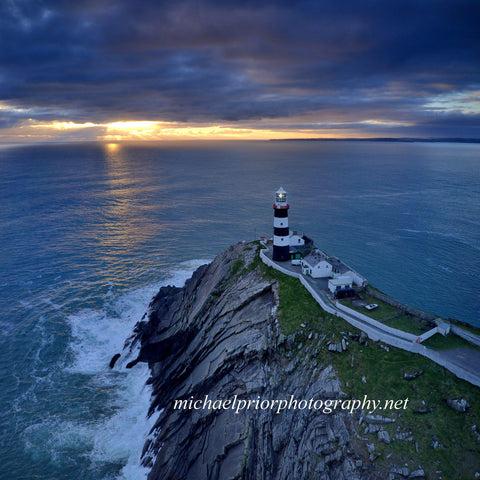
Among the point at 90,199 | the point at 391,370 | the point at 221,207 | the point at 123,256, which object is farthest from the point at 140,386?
the point at 90,199

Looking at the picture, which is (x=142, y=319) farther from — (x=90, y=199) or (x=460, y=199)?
(x=460, y=199)

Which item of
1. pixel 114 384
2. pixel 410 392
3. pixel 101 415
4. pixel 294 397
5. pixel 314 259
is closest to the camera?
pixel 410 392

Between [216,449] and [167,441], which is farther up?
[216,449]

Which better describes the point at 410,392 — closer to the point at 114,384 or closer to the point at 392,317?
the point at 392,317

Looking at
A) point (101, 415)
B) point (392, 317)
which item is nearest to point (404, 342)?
point (392, 317)

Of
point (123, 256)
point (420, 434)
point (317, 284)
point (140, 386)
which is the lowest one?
point (140, 386)

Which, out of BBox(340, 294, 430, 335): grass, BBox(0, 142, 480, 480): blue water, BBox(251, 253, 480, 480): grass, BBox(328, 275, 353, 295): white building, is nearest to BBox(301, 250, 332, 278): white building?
BBox(328, 275, 353, 295): white building

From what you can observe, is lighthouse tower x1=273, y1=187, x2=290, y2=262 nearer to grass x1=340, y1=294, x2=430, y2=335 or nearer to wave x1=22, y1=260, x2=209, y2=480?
grass x1=340, y1=294, x2=430, y2=335
